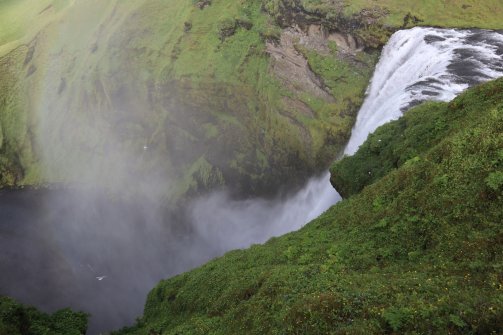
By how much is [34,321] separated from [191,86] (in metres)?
38.5

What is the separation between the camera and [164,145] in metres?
57.0

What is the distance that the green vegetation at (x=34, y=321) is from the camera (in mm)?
17109

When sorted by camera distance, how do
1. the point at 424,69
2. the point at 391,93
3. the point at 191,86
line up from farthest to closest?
the point at 191,86
the point at 391,93
the point at 424,69

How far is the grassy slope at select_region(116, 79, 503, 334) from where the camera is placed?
382 inches

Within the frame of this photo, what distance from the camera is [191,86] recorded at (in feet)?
174

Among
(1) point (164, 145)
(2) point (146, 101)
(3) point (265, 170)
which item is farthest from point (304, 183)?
(2) point (146, 101)

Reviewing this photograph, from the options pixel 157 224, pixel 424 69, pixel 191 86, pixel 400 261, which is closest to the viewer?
pixel 400 261

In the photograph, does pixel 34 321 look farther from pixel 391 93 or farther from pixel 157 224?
pixel 157 224

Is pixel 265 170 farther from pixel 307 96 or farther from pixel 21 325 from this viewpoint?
pixel 21 325

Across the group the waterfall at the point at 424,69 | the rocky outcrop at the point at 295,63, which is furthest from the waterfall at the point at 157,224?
the rocky outcrop at the point at 295,63

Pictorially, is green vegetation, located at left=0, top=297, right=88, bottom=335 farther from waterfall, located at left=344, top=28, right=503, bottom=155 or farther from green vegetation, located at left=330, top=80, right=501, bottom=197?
waterfall, located at left=344, top=28, right=503, bottom=155

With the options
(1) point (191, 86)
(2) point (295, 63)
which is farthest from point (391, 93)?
(1) point (191, 86)

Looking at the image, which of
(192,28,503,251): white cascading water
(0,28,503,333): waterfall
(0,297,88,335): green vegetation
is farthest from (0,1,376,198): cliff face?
(0,297,88,335): green vegetation

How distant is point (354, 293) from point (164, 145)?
4875 centimetres
